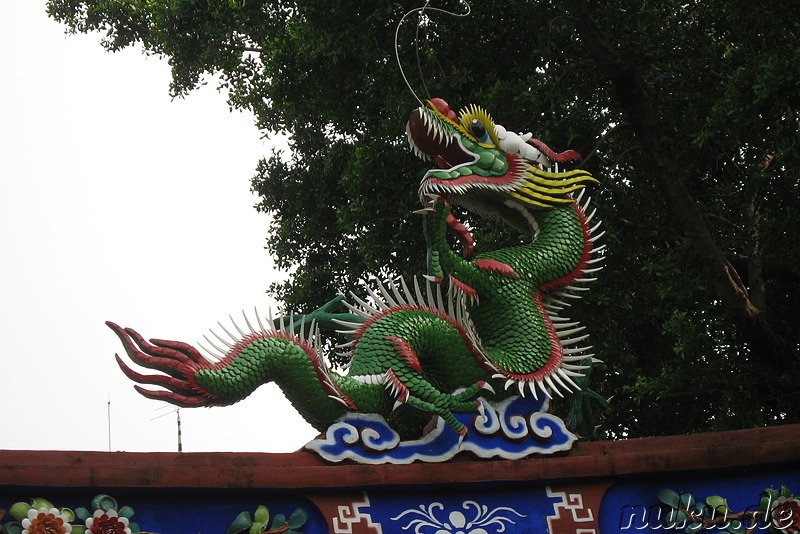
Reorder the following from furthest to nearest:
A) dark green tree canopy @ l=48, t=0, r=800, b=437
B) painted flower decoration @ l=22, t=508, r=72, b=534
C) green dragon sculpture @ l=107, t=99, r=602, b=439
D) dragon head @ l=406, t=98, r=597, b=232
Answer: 1. dark green tree canopy @ l=48, t=0, r=800, b=437
2. dragon head @ l=406, t=98, r=597, b=232
3. green dragon sculpture @ l=107, t=99, r=602, b=439
4. painted flower decoration @ l=22, t=508, r=72, b=534

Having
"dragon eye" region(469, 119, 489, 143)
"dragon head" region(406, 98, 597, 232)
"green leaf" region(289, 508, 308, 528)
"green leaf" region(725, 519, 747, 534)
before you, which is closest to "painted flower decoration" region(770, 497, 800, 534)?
"green leaf" region(725, 519, 747, 534)

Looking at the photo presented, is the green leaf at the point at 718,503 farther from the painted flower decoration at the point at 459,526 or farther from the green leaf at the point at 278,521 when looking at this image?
the green leaf at the point at 278,521

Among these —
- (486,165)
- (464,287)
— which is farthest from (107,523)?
(486,165)

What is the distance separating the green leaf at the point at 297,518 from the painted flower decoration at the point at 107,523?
691 millimetres

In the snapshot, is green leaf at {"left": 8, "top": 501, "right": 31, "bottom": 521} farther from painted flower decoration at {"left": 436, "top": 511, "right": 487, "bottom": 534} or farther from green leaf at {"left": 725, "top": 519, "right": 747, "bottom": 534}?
green leaf at {"left": 725, "top": 519, "right": 747, "bottom": 534}

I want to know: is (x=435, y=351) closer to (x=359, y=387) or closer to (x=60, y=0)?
(x=359, y=387)

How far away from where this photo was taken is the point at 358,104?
9664 mm

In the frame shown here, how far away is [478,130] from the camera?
5.74 metres

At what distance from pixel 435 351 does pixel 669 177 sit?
363 cm

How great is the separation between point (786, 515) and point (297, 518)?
2352mm

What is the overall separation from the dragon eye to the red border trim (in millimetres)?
1787

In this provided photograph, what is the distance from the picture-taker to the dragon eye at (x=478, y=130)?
5.73 m

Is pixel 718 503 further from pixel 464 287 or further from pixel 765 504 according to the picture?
pixel 464 287

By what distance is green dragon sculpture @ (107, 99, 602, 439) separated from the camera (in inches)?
190
